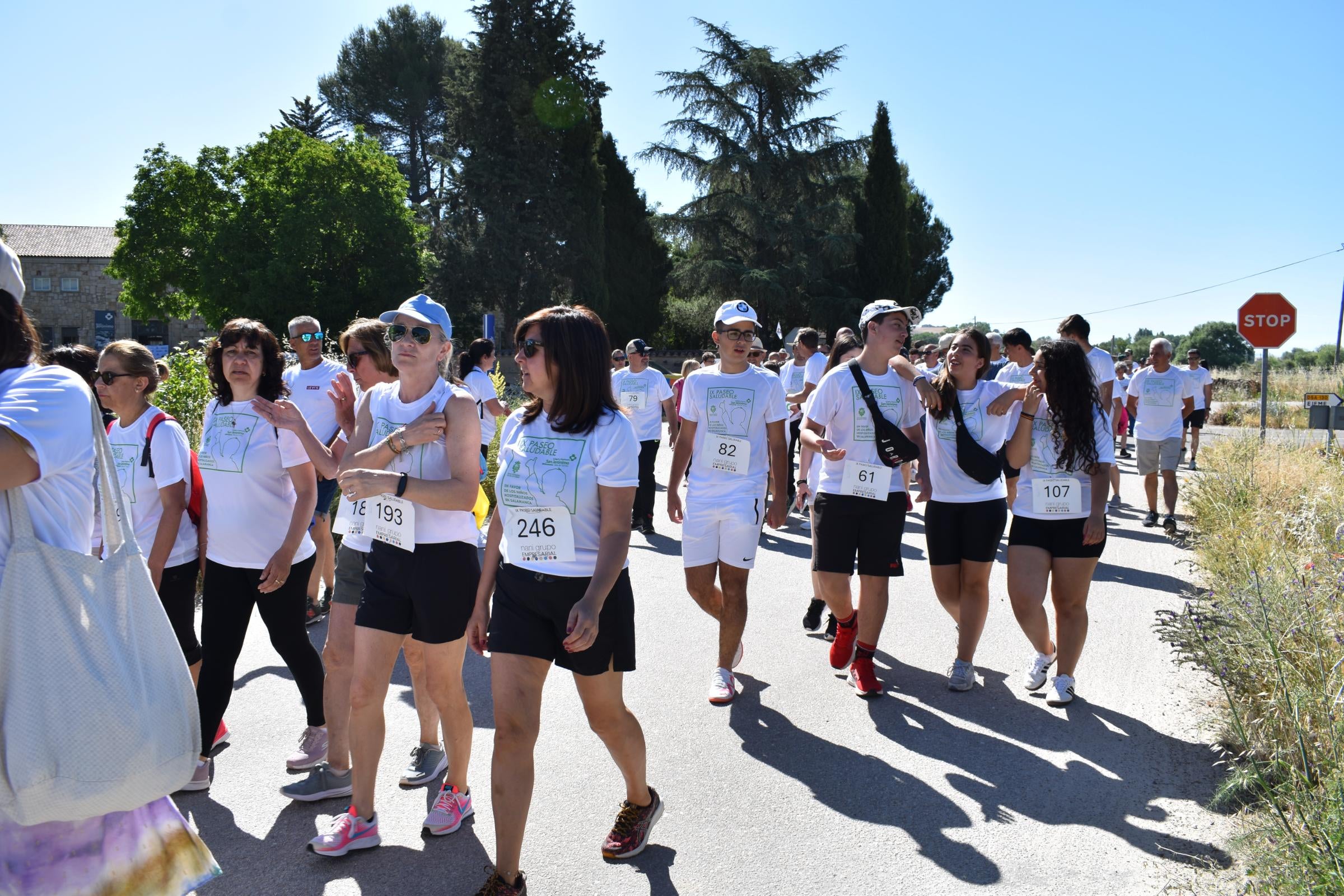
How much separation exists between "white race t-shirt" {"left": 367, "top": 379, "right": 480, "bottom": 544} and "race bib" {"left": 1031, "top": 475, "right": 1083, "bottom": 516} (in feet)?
10.4

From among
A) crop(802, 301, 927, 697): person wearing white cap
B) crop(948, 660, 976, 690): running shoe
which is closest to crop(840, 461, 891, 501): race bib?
crop(802, 301, 927, 697): person wearing white cap

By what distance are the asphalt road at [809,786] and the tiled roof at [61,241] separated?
79.3m

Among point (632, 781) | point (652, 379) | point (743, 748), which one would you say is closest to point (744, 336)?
point (743, 748)

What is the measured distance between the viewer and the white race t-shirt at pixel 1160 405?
10.9m

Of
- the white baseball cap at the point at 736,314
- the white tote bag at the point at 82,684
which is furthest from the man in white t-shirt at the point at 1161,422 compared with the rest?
the white tote bag at the point at 82,684

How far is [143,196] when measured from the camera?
47.0 meters

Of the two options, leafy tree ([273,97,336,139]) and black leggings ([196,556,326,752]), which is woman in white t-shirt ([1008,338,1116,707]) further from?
leafy tree ([273,97,336,139])

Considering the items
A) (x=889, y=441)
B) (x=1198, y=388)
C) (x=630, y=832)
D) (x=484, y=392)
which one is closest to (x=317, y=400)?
(x=484, y=392)

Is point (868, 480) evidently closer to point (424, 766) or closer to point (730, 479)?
point (730, 479)

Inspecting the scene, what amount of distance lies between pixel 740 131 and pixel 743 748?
3928 centimetres

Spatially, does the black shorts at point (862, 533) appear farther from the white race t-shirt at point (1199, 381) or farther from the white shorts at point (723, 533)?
the white race t-shirt at point (1199, 381)

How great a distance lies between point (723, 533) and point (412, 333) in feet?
7.75

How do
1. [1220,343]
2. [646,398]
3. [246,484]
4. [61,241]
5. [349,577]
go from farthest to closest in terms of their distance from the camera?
[1220,343]
[61,241]
[646,398]
[246,484]
[349,577]

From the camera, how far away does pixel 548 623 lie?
10.5 ft
